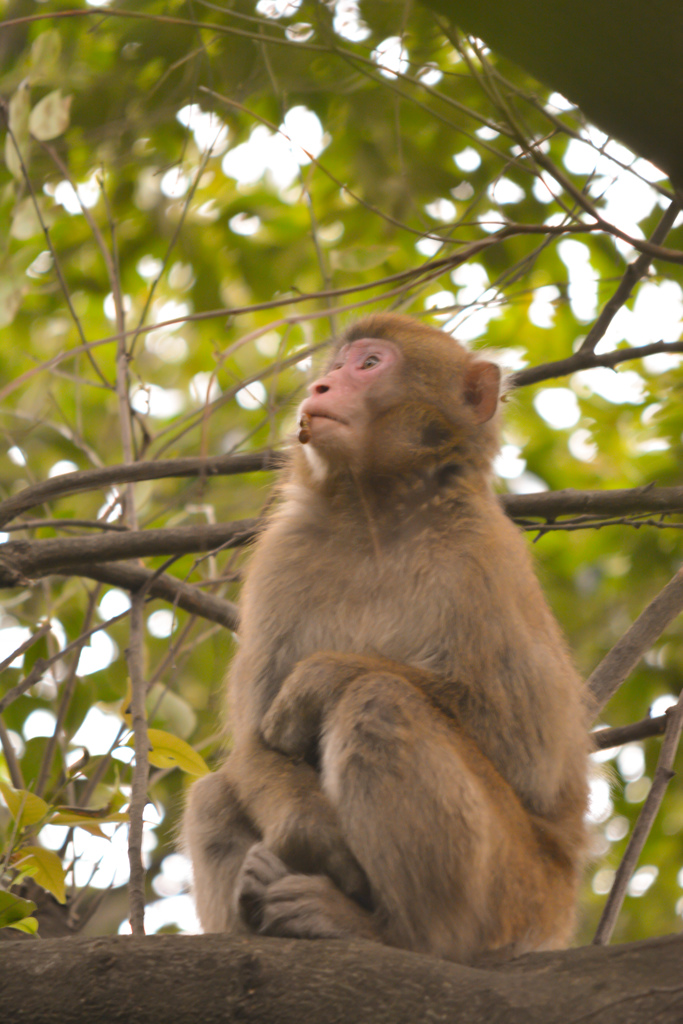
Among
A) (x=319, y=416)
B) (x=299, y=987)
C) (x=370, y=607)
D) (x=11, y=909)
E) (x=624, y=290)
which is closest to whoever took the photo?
(x=299, y=987)

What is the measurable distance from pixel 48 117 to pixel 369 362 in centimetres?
184

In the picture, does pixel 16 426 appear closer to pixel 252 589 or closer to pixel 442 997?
pixel 252 589

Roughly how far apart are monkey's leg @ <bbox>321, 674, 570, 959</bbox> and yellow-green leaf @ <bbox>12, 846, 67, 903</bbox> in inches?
35.0

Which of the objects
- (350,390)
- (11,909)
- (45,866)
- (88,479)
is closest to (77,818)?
(45,866)

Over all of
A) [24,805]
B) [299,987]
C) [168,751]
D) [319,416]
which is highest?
[319,416]

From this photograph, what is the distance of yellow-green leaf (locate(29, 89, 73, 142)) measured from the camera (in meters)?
4.20

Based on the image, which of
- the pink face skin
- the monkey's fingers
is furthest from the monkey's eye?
the monkey's fingers

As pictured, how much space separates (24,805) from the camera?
2.88m

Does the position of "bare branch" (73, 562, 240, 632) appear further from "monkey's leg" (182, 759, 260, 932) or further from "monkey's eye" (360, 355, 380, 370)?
"monkey's eye" (360, 355, 380, 370)

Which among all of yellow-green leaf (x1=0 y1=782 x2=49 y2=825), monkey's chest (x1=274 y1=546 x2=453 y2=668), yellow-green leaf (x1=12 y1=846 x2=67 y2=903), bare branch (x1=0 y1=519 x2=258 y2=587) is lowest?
yellow-green leaf (x1=12 y1=846 x2=67 y2=903)

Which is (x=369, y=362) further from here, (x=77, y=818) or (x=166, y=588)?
(x=77, y=818)

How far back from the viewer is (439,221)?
16.5ft

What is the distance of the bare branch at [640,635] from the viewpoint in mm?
3555

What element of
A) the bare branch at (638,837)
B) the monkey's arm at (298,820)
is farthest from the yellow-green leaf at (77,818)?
the bare branch at (638,837)
